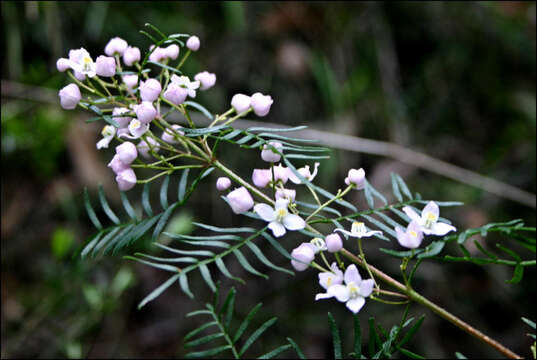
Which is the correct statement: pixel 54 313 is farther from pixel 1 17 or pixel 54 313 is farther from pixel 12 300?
pixel 1 17

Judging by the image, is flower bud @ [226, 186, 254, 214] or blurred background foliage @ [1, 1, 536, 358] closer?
flower bud @ [226, 186, 254, 214]

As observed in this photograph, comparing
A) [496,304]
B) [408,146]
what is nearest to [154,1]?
[408,146]

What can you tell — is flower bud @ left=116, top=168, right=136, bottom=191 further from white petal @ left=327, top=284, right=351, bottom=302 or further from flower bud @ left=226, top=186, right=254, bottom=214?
white petal @ left=327, top=284, right=351, bottom=302

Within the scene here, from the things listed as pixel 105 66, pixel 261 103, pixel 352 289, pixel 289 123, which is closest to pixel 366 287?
pixel 352 289

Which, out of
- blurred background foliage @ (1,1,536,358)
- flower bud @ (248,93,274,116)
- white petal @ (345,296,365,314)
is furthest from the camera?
blurred background foliage @ (1,1,536,358)

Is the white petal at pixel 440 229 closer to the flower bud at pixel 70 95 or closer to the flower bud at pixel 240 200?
the flower bud at pixel 240 200

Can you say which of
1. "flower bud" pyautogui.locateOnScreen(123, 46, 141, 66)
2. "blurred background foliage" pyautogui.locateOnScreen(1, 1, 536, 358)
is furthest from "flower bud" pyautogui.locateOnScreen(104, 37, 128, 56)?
"blurred background foliage" pyautogui.locateOnScreen(1, 1, 536, 358)
